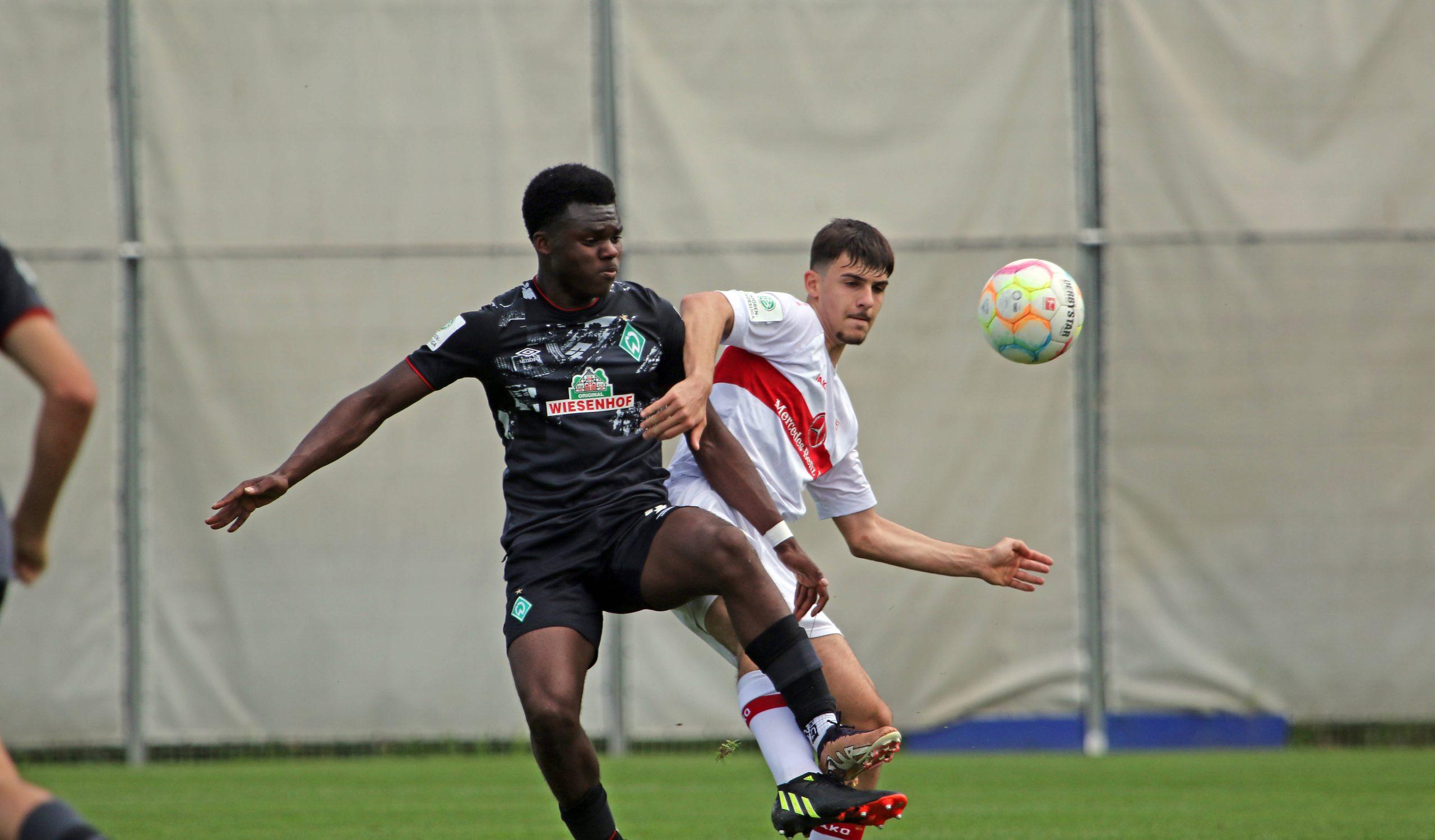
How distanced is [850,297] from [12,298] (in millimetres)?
2897

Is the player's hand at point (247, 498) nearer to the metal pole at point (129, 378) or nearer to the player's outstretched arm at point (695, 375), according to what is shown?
the player's outstretched arm at point (695, 375)

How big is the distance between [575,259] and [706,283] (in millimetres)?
5536

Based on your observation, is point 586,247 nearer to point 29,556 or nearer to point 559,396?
point 559,396

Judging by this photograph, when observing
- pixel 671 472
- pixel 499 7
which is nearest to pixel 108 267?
pixel 499 7

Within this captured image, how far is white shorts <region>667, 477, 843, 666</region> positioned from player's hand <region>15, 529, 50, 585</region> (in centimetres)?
219

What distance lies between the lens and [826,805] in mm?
4219

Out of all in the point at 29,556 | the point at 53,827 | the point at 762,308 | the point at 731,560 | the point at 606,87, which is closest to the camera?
the point at 53,827

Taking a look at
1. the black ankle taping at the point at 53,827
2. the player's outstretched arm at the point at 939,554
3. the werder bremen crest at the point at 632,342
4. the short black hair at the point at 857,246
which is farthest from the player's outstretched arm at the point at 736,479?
the black ankle taping at the point at 53,827

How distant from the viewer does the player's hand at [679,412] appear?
448cm

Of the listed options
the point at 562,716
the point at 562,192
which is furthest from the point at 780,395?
the point at 562,716

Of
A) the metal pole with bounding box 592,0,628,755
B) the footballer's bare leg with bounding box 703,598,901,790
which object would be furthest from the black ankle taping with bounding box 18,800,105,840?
the metal pole with bounding box 592,0,628,755

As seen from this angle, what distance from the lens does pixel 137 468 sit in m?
10.1

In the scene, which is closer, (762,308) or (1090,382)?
(762,308)

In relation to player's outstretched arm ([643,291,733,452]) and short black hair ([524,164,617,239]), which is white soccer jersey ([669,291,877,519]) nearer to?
player's outstretched arm ([643,291,733,452])
